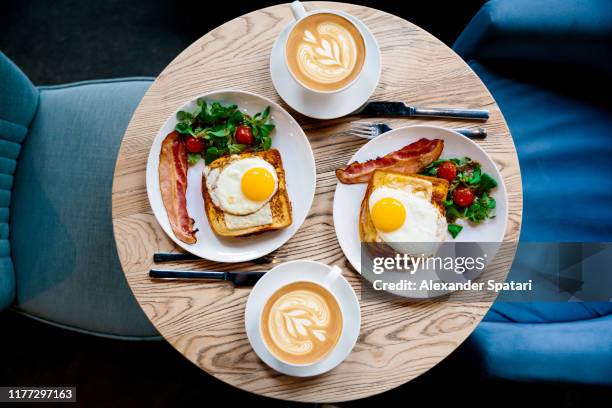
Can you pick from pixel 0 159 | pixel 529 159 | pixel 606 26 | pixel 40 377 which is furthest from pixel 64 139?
pixel 606 26

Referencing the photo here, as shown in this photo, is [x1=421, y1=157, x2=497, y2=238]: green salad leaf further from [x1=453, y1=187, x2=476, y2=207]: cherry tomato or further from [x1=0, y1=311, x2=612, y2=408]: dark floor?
[x1=0, y1=311, x2=612, y2=408]: dark floor

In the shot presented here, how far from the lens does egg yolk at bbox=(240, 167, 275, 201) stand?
1.62 m

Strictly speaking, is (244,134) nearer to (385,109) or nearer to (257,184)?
(257,184)

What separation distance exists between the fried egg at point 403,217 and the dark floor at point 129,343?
1.14 meters

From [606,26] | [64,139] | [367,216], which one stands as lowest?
[367,216]

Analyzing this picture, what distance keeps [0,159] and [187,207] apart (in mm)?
817

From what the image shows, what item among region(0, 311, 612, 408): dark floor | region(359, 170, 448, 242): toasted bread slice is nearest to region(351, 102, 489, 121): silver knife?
region(359, 170, 448, 242): toasted bread slice

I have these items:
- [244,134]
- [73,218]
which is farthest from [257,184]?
[73,218]

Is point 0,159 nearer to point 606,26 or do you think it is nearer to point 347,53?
point 347,53

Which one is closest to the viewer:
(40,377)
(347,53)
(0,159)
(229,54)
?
(347,53)

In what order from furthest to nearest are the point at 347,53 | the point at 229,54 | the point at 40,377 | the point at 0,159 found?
the point at 40,377 < the point at 0,159 < the point at 229,54 < the point at 347,53

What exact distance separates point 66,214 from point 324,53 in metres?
1.18

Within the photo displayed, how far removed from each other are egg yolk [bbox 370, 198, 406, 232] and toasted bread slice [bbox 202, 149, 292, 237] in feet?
0.92

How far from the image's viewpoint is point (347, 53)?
1617 millimetres
